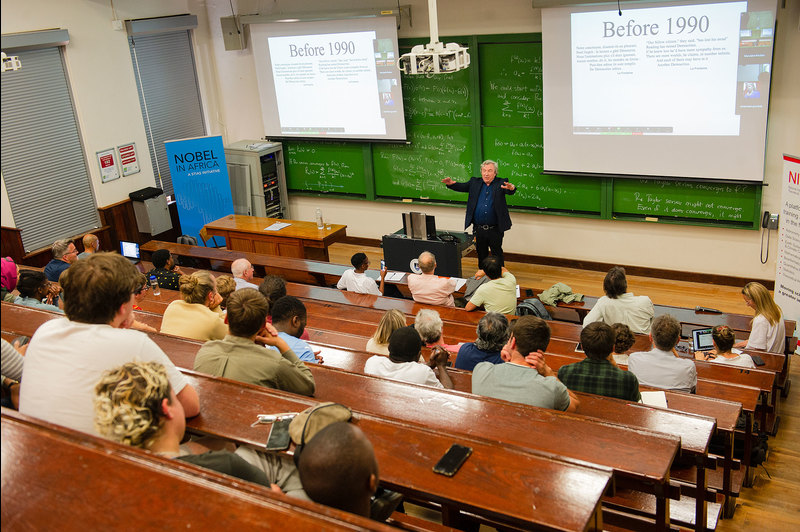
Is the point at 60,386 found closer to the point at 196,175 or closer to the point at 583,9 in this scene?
the point at 583,9

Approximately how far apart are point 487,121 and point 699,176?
2.48 m

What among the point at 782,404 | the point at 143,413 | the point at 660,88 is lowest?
the point at 782,404

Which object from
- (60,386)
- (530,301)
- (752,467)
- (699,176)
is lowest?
(752,467)

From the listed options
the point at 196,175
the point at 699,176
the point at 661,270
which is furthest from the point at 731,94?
the point at 196,175

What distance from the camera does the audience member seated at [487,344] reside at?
3.81 metres

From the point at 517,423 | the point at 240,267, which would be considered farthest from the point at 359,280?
the point at 517,423

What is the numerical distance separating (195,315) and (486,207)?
15.3ft

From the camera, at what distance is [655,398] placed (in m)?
3.68

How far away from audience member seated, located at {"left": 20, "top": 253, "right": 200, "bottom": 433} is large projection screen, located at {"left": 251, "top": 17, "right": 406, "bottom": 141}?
714 cm

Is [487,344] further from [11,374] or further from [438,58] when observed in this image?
[438,58]

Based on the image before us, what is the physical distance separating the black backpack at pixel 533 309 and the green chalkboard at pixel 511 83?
9.50 ft

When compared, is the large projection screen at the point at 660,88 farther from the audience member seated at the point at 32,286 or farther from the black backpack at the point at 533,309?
the audience member seated at the point at 32,286

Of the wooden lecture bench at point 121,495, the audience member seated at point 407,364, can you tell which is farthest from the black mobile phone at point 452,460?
the audience member seated at point 407,364

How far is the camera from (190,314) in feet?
12.3
